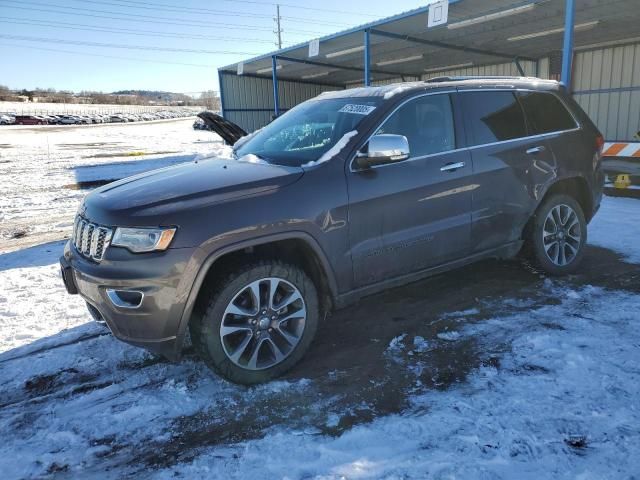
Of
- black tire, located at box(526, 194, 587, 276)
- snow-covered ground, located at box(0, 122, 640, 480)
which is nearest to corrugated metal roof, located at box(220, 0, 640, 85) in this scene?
black tire, located at box(526, 194, 587, 276)

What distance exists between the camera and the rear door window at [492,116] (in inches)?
156

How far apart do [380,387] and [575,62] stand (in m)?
18.3

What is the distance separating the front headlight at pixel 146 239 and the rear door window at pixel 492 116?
261 centimetres

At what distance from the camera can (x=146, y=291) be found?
104 inches

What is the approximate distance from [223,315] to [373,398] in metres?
1.04

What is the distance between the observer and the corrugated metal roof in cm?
1102

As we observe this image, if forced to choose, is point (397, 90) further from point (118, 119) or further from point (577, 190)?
point (118, 119)

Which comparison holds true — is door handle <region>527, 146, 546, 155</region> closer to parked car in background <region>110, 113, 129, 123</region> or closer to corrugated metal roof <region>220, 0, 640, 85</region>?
corrugated metal roof <region>220, 0, 640, 85</region>

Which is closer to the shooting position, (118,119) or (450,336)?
(450,336)

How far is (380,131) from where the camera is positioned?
3.45 metres

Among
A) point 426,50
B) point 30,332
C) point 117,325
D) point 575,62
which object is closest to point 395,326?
point 117,325

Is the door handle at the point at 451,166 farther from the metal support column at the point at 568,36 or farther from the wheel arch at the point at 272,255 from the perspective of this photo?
the metal support column at the point at 568,36

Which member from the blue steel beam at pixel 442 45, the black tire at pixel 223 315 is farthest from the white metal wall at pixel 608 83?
the black tire at pixel 223 315

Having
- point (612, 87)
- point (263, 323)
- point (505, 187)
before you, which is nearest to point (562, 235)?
point (505, 187)
